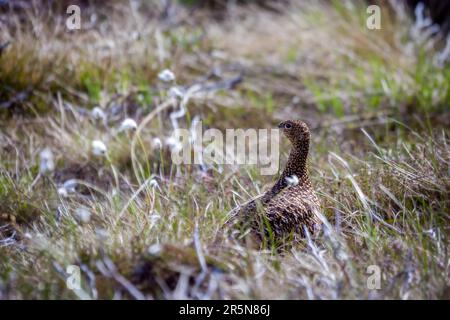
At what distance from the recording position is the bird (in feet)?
8.38

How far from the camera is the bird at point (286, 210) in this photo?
2555 mm

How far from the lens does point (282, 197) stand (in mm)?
2641

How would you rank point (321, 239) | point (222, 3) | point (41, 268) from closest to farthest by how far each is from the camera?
point (41, 268) → point (321, 239) → point (222, 3)

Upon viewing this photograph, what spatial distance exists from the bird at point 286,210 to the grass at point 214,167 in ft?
0.23

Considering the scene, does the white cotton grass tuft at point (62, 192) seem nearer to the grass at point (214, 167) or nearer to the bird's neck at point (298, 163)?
the grass at point (214, 167)

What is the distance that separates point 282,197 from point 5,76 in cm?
262

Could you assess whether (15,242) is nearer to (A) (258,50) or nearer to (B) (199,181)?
(B) (199,181)

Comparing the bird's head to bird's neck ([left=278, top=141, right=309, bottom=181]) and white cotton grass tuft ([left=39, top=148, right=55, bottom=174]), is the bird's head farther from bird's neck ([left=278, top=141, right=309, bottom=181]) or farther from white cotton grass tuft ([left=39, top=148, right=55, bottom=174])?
white cotton grass tuft ([left=39, top=148, right=55, bottom=174])

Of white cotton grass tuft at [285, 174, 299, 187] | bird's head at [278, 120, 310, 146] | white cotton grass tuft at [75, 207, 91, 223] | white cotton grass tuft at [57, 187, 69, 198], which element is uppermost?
bird's head at [278, 120, 310, 146]

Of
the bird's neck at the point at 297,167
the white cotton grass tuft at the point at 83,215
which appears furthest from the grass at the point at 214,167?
the bird's neck at the point at 297,167

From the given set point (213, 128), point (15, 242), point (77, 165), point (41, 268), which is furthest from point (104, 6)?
point (41, 268)

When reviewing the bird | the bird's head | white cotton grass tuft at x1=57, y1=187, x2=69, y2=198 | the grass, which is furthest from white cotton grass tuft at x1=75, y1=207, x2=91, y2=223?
the bird's head

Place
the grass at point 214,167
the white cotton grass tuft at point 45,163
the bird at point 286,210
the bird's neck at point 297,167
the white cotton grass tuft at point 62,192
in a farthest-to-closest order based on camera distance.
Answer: the white cotton grass tuft at point 45,163 → the white cotton grass tuft at point 62,192 → the bird's neck at point 297,167 → the bird at point 286,210 → the grass at point 214,167

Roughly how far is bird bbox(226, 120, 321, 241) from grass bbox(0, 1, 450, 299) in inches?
2.7
